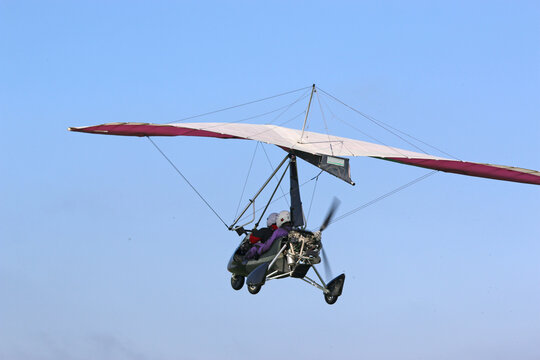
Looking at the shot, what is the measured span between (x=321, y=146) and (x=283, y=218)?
9.07 feet

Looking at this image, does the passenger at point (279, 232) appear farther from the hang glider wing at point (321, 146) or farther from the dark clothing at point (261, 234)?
the hang glider wing at point (321, 146)

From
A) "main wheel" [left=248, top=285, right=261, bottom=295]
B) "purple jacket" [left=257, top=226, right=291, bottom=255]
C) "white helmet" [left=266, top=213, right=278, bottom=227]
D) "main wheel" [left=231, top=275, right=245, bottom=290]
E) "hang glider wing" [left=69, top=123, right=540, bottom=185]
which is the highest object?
"hang glider wing" [left=69, top=123, right=540, bottom=185]

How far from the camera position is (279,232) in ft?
106

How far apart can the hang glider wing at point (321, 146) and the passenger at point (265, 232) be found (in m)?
1.84

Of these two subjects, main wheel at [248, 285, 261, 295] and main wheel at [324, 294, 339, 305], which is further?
main wheel at [248, 285, 261, 295]

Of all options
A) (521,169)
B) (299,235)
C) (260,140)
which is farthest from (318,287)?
(521,169)

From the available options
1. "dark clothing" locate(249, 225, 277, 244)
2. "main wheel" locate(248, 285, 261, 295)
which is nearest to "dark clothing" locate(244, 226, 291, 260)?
"dark clothing" locate(249, 225, 277, 244)

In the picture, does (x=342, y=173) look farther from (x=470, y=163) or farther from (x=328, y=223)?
(x=470, y=163)

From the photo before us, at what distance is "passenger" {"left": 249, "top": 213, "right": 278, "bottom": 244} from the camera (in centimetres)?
3319

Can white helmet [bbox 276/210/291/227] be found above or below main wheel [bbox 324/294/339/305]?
above

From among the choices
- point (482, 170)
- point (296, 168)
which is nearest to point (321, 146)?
point (296, 168)

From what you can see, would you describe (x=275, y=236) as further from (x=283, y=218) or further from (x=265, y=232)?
(x=265, y=232)

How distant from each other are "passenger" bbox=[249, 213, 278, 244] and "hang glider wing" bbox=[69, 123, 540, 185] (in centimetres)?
184

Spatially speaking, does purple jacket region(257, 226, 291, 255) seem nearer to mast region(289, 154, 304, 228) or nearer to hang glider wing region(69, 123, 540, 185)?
mast region(289, 154, 304, 228)
